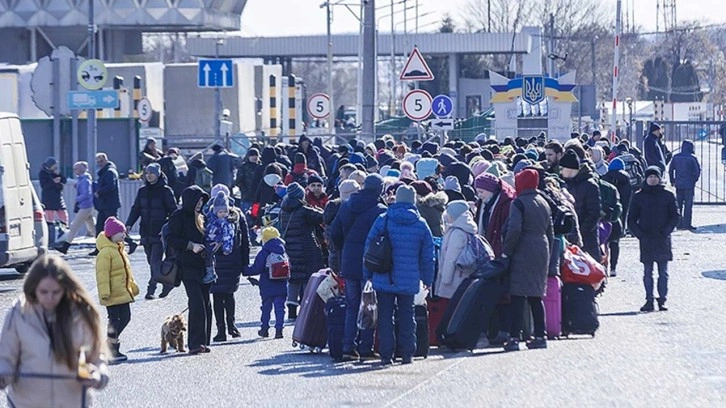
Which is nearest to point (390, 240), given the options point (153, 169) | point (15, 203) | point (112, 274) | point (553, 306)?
point (553, 306)

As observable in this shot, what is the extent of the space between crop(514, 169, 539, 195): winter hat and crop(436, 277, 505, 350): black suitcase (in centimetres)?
85

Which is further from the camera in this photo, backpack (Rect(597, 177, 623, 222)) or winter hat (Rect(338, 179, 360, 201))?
backpack (Rect(597, 177, 623, 222))

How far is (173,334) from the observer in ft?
→ 47.3

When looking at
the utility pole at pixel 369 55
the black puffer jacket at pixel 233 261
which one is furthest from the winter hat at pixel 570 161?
the utility pole at pixel 369 55

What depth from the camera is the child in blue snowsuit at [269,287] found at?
1552cm

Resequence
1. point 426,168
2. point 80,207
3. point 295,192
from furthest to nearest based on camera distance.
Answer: point 80,207
point 426,168
point 295,192

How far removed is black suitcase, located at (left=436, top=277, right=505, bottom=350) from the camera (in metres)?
13.9

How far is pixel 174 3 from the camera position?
2825 inches

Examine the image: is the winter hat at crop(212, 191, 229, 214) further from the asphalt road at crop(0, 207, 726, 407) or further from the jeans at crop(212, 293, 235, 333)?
the asphalt road at crop(0, 207, 726, 407)

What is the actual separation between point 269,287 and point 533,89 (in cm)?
2715

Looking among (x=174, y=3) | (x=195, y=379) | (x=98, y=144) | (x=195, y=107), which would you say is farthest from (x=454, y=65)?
(x=195, y=379)

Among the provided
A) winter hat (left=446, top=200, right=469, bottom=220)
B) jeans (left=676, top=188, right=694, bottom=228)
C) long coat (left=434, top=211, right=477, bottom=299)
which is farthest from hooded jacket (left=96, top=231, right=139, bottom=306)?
jeans (left=676, top=188, right=694, bottom=228)

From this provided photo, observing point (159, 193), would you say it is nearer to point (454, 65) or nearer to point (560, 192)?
point (560, 192)

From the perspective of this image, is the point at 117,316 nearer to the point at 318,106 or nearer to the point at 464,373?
the point at 464,373
